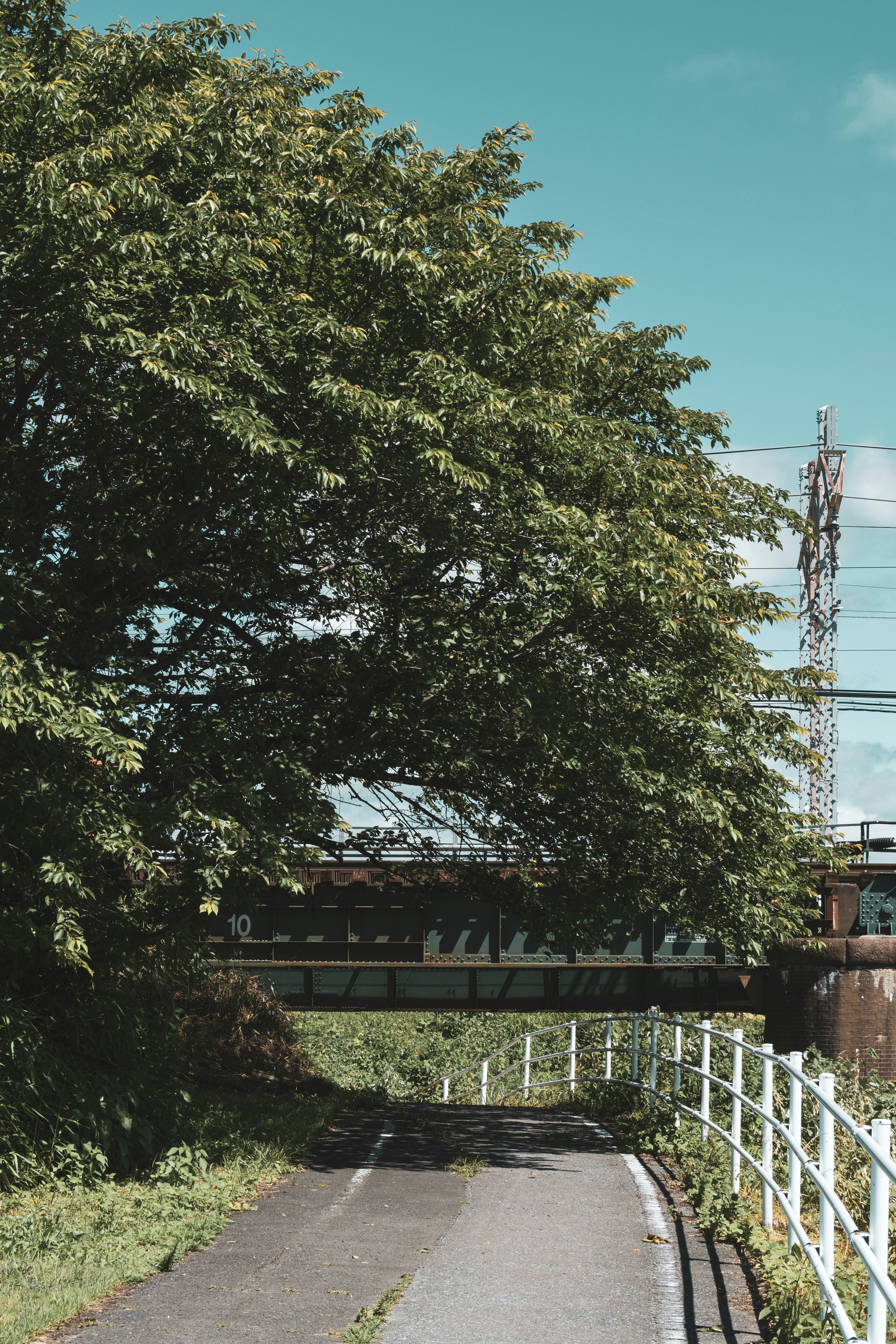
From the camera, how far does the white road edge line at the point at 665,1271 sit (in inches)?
268

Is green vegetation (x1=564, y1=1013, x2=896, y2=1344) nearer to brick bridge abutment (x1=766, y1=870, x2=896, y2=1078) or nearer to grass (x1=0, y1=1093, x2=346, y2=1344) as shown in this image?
brick bridge abutment (x1=766, y1=870, x2=896, y2=1078)

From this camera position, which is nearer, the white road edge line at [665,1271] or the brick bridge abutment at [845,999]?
the white road edge line at [665,1271]

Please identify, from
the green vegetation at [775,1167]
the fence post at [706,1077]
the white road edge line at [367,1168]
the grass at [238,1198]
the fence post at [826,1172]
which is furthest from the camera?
the fence post at [706,1077]

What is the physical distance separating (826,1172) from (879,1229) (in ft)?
5.40

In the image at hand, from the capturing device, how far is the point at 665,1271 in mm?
8164

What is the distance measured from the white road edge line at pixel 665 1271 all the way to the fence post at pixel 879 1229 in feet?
6.76

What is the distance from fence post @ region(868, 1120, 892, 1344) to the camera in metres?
4.79

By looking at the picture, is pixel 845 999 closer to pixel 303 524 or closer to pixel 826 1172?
pixel 303 524

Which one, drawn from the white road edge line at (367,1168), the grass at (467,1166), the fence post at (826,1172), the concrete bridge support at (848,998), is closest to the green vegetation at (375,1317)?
the fence post at (826,1172)

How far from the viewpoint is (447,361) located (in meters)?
11.1

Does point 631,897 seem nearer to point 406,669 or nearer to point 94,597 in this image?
point 406,669

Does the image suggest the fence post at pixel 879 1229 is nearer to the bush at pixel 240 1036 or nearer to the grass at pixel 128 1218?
the grass at pixel 128 1218

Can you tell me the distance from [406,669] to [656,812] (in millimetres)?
3747

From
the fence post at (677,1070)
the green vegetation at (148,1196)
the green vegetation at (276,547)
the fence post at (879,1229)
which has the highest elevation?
the green vegetation at (276,547)
